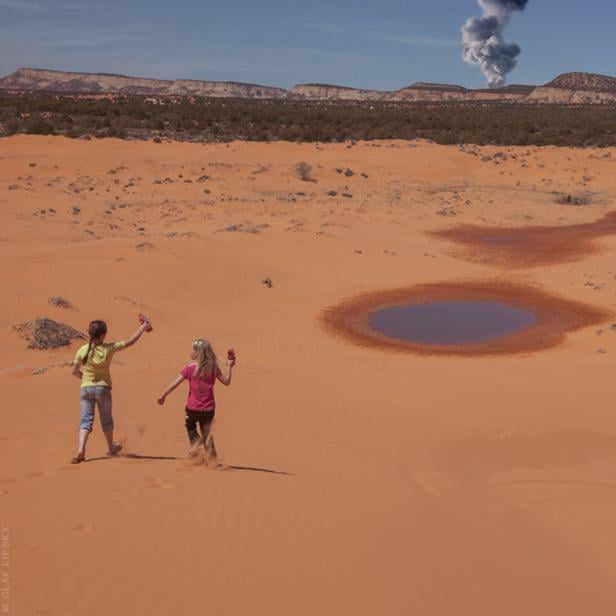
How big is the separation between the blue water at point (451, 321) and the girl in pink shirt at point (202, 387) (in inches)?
352

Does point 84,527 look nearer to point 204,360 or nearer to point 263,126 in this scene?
point 204,360

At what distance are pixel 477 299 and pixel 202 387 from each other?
44.3 feet

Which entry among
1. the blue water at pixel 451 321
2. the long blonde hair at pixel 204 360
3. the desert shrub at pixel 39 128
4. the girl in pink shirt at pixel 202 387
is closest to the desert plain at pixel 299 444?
the girl in pink shirt at pixel 202 387

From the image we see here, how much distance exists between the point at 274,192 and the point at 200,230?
10.0m

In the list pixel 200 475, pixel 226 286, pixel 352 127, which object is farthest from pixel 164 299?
pixel 352 127

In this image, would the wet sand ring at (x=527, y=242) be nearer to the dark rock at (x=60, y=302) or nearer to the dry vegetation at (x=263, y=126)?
the dark rock at (x=60, y=302)

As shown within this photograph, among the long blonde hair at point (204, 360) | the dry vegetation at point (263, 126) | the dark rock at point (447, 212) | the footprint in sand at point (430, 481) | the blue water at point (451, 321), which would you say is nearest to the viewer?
→ the long blonde hair at point (204, 360)

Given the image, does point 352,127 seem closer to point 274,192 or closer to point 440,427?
point 274,192

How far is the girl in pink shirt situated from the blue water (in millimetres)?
8946

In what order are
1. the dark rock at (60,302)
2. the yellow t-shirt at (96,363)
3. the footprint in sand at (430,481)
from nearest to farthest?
1. the yellow t-shirt at (96,363)
2. the footprint in sand at (430,481)
3. the dark rock at (60,302)

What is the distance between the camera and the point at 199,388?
7.03m

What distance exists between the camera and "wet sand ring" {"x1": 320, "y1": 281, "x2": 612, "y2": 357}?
15045 millimetres

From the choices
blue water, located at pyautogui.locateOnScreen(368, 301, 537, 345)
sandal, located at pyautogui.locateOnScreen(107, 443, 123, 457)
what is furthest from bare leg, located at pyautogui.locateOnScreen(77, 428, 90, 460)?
blue water, located at pyautogui.locateOnScreen(368, 301, 537, 345)

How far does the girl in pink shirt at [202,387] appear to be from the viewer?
6.93 meters
